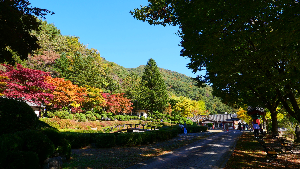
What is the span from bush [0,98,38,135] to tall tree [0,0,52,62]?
475cm

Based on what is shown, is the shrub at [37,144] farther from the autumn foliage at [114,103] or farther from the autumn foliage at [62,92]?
the autumn foliage at [114,103]

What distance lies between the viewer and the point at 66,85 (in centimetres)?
2675

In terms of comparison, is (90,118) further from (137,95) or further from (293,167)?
(293,167)

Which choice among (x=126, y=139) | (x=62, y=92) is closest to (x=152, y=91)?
(x=62, y=92)

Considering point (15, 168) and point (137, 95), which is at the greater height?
point (137, 95)

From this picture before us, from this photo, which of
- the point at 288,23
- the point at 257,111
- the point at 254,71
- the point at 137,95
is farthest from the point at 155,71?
the point at 288,23

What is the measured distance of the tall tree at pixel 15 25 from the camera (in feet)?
30.4

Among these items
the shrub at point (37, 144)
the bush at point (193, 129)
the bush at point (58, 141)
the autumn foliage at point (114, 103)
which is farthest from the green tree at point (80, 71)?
the shrub at point (37, 144)

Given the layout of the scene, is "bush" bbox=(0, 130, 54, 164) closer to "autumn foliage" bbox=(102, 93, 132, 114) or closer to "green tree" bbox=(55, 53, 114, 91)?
"autumn foliage" bbox=(102, 93, 132, 114)

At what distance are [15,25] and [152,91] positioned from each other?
4279 centimetres

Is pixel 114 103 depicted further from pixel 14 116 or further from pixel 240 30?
pixel 240 30

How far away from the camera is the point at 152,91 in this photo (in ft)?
170

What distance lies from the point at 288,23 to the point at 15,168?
8949 mm

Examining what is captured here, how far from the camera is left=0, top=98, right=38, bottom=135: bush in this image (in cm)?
666
